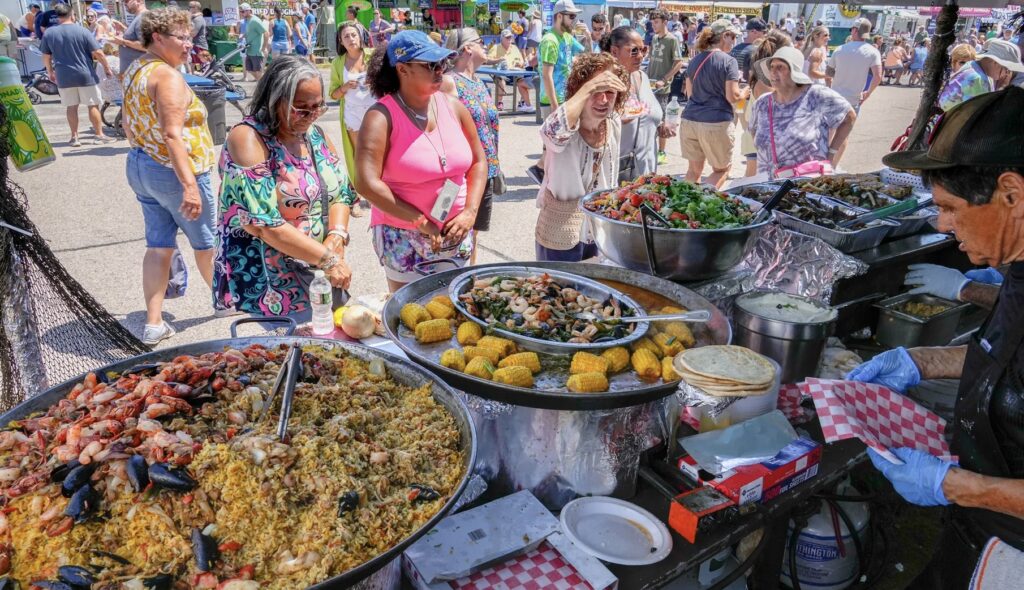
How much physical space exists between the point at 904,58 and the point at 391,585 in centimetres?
2562

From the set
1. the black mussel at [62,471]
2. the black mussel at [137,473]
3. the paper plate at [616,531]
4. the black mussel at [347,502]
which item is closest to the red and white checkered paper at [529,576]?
the paper plate at [616,531]

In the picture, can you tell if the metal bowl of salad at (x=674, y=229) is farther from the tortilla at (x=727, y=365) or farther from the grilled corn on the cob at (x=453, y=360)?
the grilled corn on the cob at (x=453, y=360)

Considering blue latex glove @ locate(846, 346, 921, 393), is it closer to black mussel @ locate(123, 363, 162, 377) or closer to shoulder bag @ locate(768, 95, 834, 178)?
black mussel @ locate(123, 363, 162, 377)

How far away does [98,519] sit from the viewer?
129 centimetres

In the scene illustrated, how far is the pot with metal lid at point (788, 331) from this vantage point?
2447 millimetres

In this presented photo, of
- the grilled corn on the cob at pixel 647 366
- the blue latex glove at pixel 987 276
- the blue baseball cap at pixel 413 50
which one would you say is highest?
the blue baseball cap at pixel 413 50

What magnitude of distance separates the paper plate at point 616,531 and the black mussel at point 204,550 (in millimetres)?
855

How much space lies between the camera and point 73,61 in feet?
30.8

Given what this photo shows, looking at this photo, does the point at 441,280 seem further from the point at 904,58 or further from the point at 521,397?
the point at 904,58

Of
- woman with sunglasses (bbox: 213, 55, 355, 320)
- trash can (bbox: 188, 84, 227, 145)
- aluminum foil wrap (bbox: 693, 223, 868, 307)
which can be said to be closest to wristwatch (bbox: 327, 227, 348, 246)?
woman with sunglasses (bbox: 213, 55, 355, 320)

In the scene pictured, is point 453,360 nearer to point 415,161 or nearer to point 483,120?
point 415,161

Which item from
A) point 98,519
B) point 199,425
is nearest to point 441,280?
point 199,425

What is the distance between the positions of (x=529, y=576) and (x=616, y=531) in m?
0.31

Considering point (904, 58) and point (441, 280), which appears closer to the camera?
point (441, 280)
